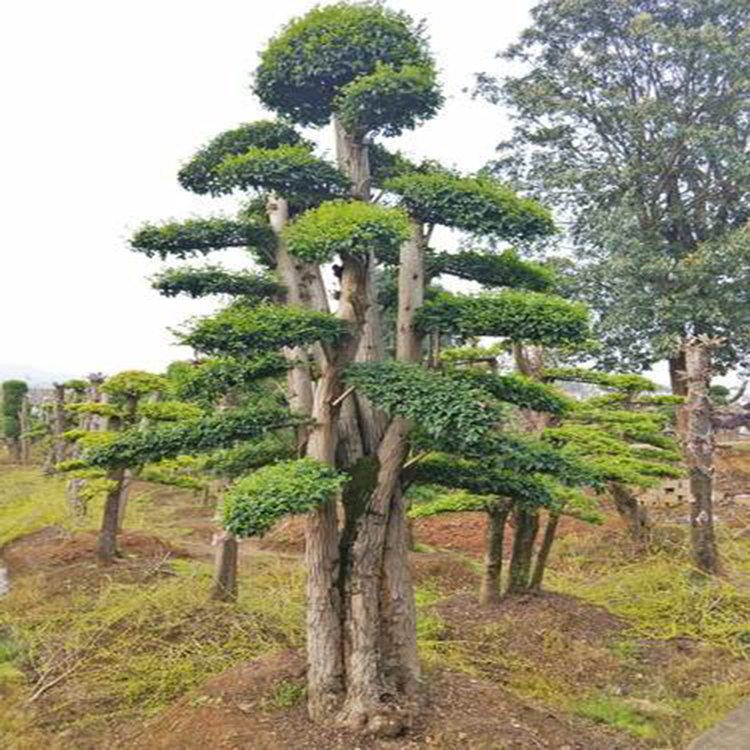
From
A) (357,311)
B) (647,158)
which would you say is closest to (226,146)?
(357,311)

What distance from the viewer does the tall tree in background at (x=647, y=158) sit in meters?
17.2

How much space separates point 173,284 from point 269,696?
12.3 feet

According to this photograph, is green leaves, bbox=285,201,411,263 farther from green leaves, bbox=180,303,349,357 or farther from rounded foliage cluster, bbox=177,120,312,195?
rounded foliage cluster, bbox=177,120,312,195

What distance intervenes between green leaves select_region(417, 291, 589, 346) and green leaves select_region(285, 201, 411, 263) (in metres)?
0.85

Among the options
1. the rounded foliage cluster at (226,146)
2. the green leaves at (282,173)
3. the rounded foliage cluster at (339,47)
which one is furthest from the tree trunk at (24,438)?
the rounded foliage cluster at (339,47)

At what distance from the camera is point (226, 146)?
6496mm

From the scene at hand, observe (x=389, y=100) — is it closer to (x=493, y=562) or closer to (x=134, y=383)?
(x=493, y=562)

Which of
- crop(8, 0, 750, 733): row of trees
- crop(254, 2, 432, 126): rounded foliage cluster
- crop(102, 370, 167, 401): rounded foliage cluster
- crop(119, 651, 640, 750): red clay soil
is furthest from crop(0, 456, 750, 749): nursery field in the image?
crop(254, 2, 432, 126): rounded foliage cluster

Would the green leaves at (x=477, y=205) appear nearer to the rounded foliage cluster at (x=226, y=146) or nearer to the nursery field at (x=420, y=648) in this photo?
the rounded foliage cluster at (x=226, y=146)

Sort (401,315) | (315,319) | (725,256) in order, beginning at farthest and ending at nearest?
(725,256)
(401,315)
(315,319)

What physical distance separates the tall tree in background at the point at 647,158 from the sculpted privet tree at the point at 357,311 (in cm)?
1250

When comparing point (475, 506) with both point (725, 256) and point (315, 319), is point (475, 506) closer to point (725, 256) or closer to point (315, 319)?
point (315, 319)

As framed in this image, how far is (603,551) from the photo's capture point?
535 inches

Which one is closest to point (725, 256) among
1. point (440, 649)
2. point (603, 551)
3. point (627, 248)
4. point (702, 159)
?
point (627, 248)
